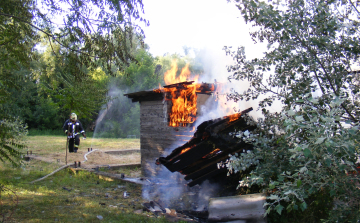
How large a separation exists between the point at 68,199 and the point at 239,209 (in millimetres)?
4410

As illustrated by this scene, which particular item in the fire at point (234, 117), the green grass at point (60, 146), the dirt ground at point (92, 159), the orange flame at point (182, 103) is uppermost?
the orange flame at point (182, 103)

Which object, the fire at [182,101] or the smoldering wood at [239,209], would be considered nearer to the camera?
the smoldering wood at [239,209]

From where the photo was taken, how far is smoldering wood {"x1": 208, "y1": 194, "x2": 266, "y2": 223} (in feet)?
15.2

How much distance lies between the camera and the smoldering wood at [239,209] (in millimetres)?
4645

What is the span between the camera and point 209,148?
20.5 feet

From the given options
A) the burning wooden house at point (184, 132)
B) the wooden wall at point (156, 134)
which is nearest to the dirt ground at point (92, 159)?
the wooden wall at point (156, 134)

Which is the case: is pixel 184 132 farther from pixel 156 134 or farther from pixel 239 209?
pixel 239 209

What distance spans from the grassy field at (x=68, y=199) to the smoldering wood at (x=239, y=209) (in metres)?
1.17

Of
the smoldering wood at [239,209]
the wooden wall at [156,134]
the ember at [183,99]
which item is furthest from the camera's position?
the wooden wall at [156,134]

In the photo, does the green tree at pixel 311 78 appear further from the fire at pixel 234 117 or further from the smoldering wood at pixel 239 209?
the fire at pixel 234 117

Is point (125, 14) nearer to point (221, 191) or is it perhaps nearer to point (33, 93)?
point (221, 191)

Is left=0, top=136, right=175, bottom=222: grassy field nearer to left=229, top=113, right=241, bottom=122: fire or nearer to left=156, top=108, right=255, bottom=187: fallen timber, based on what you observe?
left=156, top=108, right=255, bottom=187: fallen timber

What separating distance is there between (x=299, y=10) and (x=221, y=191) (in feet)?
14.3

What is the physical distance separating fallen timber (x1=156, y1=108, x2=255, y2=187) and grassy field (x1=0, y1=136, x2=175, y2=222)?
4.56ft
